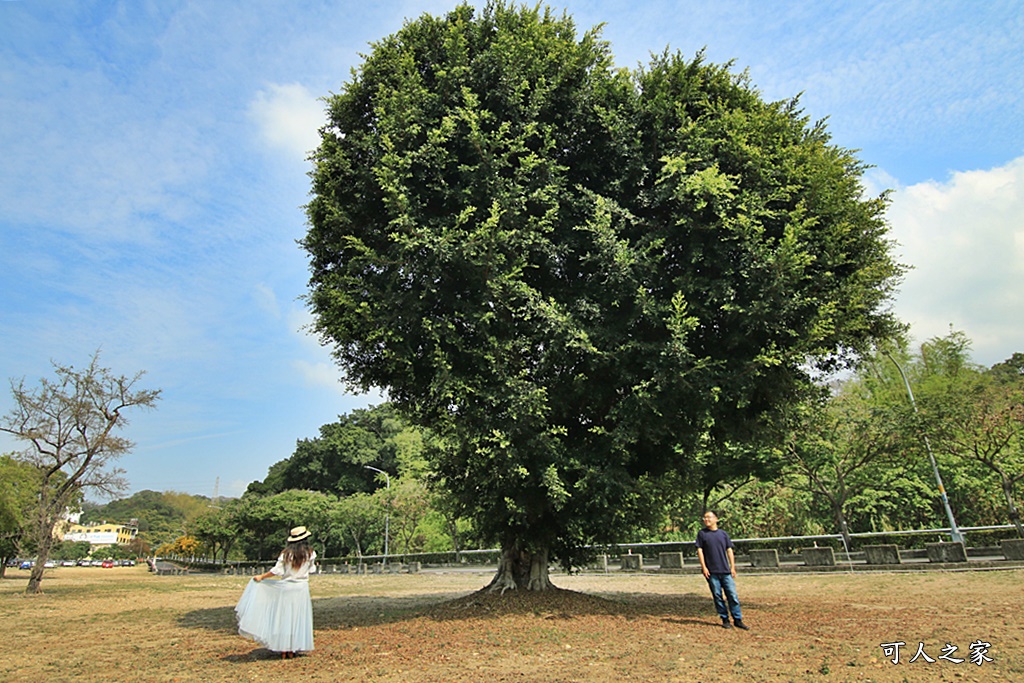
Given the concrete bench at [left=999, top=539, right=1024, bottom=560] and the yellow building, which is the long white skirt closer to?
the concrete bench at [left=999, top=539, right=1024, bottom=560]

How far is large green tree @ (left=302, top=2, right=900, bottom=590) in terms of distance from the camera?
10227 mm

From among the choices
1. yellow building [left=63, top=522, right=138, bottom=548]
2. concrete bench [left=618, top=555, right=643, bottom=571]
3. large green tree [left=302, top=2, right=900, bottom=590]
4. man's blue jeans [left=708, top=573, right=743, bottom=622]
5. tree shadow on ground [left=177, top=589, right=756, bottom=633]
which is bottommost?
concrete bench [left=618, top=555, right=643, bottom=571]

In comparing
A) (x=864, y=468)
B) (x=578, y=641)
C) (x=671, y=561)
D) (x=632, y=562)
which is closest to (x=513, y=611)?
(x=578, y=641)

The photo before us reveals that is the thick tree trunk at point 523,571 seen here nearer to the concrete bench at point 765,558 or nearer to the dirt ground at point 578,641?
the dirt ground at point 578,641

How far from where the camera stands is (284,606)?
25.2 ft

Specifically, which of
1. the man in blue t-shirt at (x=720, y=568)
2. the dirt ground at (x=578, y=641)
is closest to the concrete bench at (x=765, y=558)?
the dirt ground at (x=578, y=641)

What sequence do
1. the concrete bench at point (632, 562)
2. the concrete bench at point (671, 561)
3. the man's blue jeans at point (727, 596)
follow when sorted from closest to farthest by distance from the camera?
the man's blue jeans at point (727, 596) → the concrete bench at point (671, 561) → the concrete bench at point (632, 562)

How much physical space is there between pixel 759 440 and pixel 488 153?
8.63m

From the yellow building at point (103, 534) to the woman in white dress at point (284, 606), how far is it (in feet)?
614

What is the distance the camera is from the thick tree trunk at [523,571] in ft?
39.7

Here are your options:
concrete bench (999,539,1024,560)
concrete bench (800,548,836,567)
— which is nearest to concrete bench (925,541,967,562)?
concrete bench (999,539,1024,560)

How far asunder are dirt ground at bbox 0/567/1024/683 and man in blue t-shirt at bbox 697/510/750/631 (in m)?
0.41

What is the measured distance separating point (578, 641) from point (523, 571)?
4.23 metres

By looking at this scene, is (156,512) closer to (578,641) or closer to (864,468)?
(864,468)
